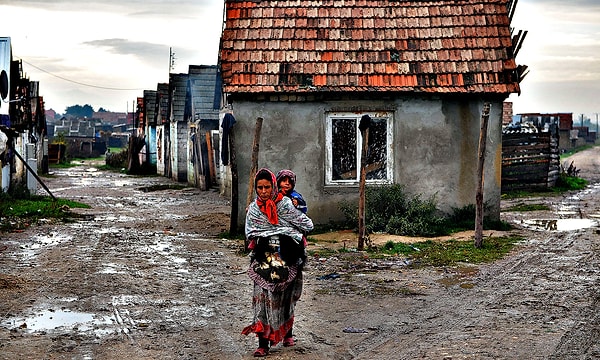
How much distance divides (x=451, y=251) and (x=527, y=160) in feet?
46.1

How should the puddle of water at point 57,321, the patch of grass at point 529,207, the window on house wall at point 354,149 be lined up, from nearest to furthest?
the puddle of water at point 57,321 < the window on house wall at point 354,149 < the patch of grass at point 529,207

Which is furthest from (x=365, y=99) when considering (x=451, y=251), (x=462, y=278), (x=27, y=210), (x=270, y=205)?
(x=270, y=205)

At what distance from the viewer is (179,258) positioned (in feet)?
43.7

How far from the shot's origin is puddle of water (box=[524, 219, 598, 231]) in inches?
674

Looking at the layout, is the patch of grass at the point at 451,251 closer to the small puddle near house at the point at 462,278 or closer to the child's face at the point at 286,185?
the small puddle near house at the point at 462,278

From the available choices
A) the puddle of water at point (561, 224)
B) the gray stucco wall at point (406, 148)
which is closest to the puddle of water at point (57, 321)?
the gray stucco wall at point (406, 148)

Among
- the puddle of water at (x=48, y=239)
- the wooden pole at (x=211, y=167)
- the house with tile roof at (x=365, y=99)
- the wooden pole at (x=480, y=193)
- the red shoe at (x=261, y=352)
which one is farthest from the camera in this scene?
the wooden pole at (x=211, y=167)

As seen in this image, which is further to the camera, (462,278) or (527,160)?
(527,160)

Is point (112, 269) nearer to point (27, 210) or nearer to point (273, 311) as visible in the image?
point (273, 311)

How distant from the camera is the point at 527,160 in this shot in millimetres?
26719

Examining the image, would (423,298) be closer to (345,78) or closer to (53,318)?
(53,318)

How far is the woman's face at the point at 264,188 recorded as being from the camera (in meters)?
7.11

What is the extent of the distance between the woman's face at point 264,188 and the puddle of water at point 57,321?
2.45 meters

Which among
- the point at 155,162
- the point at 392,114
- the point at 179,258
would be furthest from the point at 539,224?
the point at 155,162
